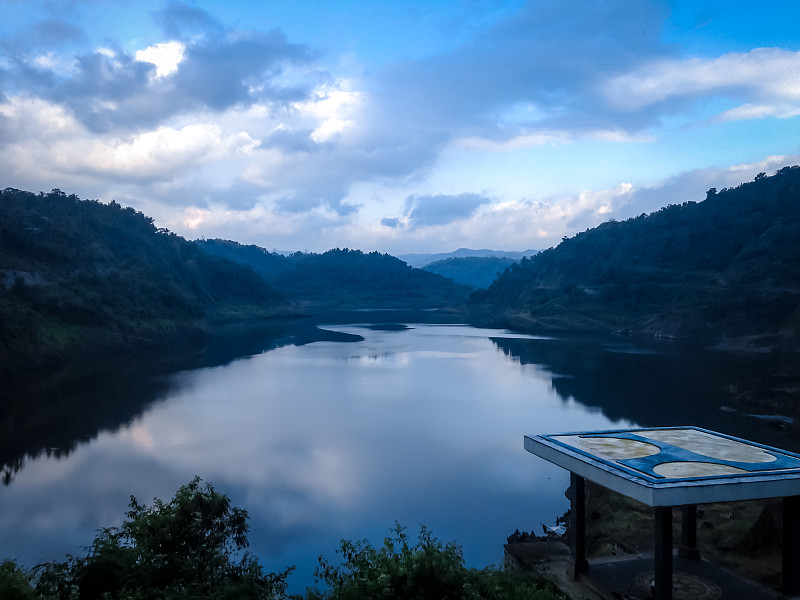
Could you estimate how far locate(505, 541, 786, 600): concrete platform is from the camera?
730cm

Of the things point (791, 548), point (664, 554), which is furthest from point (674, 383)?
point (664, 554)

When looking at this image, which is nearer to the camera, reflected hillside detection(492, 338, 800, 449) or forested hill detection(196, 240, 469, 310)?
reflected hillside detection(492, 338, 800, 449)

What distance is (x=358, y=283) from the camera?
112 meters

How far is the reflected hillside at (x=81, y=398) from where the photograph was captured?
17.8 metres

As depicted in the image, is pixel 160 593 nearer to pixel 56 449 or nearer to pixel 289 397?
pixel 56 449

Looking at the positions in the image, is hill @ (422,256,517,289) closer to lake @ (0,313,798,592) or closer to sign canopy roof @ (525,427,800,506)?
lake @ (0,313,798,592)

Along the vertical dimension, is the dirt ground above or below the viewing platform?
below

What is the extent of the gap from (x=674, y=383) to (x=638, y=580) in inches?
881

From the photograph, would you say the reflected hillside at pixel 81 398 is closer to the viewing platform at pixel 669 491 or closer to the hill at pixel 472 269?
the viewing platform at pixel 669 491

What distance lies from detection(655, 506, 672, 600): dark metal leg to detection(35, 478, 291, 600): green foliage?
168 inches

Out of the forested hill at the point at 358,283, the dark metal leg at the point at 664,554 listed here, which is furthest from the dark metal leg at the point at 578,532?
the forested hill at the point at 358,283

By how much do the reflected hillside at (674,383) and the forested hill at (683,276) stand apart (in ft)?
19.4

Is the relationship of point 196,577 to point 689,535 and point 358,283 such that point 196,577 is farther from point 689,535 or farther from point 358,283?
point 358,283

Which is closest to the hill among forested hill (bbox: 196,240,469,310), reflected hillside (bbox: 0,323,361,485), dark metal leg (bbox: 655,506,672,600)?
forested hill (bbox: 196,240,469,310)
